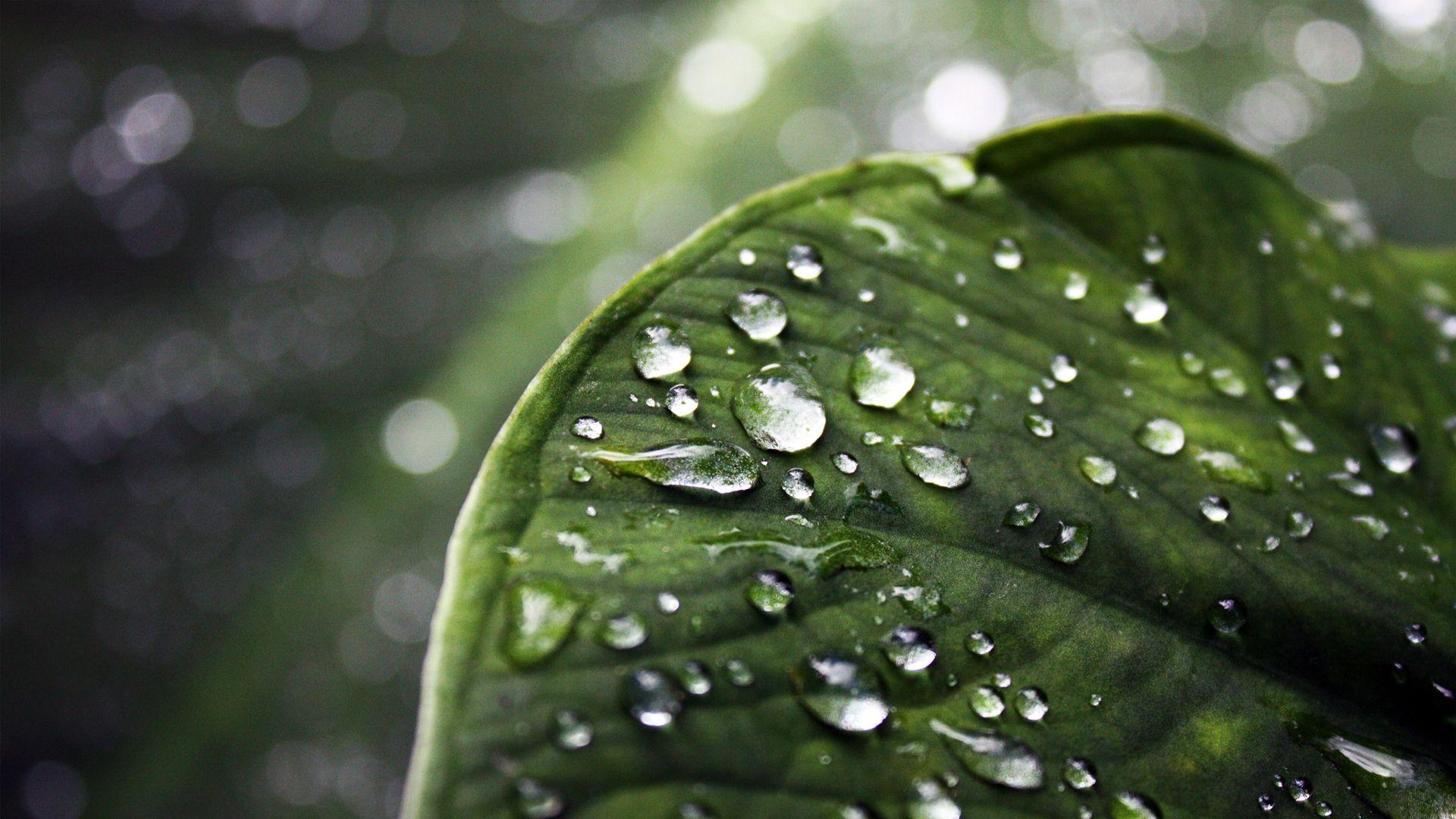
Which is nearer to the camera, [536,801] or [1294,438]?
[536,801]

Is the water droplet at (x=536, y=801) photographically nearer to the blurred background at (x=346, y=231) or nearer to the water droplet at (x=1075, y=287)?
the water droplet at (x=1075, y=287)

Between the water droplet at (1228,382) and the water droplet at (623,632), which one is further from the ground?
the water droplet at (1228,382)

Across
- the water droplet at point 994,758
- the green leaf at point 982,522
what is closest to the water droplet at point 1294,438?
the green leaf at point 982,522

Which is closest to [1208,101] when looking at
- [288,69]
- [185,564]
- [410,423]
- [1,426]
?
[410,423]

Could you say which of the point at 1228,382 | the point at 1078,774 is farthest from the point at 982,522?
the point at 1228,382

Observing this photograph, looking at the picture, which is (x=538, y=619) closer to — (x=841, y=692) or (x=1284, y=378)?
(x=841, y=692)

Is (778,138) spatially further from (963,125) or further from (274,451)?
(274,451)
